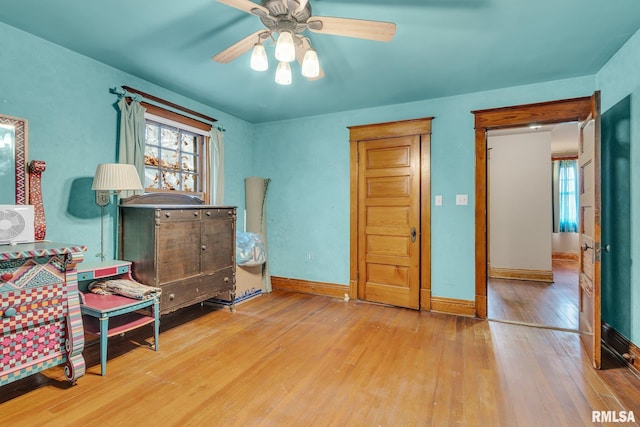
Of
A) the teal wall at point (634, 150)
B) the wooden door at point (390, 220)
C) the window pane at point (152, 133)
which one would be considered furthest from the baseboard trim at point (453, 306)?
the window pane at point (152, 133)

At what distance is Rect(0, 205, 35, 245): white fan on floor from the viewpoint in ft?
6.47

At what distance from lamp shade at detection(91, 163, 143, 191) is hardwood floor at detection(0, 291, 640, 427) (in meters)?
1.36

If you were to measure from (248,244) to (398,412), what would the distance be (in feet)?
8.75

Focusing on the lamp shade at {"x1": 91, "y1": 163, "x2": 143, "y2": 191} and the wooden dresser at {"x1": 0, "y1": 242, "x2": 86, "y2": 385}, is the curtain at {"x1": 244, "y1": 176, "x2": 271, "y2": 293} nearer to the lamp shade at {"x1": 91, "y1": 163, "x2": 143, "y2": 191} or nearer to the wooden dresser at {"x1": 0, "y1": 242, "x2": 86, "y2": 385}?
the lamp shade at {"x1": 91, "y1": 163, "x2": 143, "y2": 191}

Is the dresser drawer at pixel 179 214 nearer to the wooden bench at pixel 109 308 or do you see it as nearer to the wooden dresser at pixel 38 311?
the wooden bench at pixel 109 308

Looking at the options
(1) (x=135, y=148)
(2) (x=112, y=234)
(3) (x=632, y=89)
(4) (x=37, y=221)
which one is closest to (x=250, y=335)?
(2) (x=112, y=234)

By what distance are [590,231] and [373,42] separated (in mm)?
2323

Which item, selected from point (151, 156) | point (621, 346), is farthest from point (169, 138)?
point (621, 346)

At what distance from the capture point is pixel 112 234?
113 inches

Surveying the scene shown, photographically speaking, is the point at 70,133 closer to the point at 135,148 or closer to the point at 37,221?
the point at 135,148

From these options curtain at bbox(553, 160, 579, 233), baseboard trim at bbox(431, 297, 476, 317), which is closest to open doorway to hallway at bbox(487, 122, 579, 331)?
baseboard trim at bbox(431, 297, 476, 317)

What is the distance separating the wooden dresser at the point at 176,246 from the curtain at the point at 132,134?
1.22 ft

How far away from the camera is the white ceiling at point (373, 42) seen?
1.96 metres

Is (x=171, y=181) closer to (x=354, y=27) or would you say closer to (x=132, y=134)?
(x=132, y=134)
